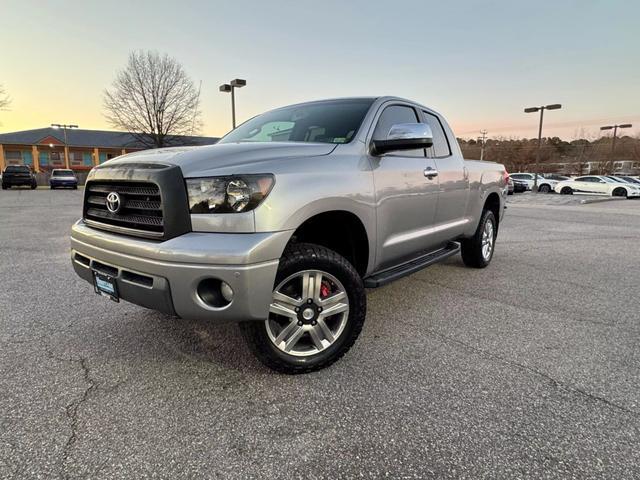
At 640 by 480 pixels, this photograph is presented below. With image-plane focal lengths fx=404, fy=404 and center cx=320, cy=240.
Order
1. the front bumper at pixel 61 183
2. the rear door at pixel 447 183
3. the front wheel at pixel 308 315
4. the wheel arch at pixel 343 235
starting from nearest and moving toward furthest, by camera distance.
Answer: the front wheel at pixel 308 315, the wheel arch at pixel 343 235, the rear door at pixel 447 183, the front bumper at pixel 61 183

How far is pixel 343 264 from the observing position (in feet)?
8.48

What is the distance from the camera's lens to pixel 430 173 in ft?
12.2

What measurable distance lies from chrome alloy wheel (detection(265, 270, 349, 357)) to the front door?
0.64 m

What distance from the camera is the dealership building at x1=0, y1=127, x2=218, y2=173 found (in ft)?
172

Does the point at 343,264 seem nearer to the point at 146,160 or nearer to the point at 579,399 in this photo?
the point at 146,160

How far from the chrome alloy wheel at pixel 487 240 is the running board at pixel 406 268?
3.76 ft

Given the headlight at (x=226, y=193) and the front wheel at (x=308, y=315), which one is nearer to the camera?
the headlight at (x=226, y=193)

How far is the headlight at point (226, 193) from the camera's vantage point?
2.20 m

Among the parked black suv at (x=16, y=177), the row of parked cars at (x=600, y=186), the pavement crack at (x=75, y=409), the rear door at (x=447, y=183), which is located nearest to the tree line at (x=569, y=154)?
the row of parked cars at (x=600, y=186)

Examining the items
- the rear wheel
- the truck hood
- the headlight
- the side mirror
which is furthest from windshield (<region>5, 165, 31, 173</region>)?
the rear wheel

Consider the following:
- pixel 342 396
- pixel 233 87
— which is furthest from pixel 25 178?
pixel 342 396

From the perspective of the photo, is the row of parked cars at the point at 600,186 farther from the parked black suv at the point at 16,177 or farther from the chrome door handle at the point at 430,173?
the parked black suv at the point at 16,177

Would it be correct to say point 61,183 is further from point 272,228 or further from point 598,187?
point 598,187

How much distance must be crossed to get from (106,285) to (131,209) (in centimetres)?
51
